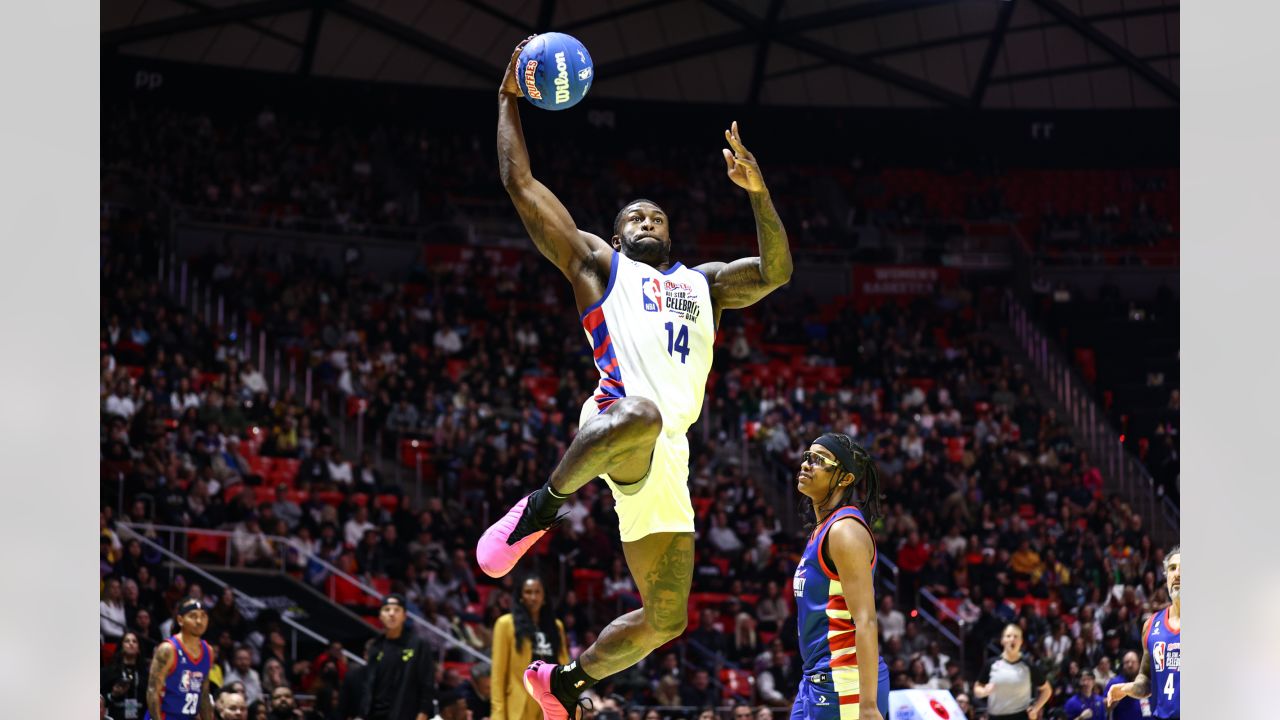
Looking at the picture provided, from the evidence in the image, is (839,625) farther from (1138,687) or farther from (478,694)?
(478,694)

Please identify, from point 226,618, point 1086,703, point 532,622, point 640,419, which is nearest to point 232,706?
point 532,622

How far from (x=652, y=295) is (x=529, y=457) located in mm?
12069

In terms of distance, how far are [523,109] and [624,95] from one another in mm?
2703

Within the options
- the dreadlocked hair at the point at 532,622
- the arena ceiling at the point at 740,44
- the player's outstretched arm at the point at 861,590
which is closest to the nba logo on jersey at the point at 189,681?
the dreadlocked hair at the point at 532,622

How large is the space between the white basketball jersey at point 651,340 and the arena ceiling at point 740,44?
18.2m

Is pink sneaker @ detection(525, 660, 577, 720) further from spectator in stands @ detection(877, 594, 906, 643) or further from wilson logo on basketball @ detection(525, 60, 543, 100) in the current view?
spectator in stands @ detection(877, 594, 906, 643)

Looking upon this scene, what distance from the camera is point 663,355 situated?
6.29 meters

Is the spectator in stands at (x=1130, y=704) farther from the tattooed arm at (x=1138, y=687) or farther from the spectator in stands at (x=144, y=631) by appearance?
the spectator in stands at (x=144, y=631)

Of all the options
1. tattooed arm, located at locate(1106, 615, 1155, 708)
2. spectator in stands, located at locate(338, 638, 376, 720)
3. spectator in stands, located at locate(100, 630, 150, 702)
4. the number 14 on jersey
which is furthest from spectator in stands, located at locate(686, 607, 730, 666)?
the number 14 on jersey

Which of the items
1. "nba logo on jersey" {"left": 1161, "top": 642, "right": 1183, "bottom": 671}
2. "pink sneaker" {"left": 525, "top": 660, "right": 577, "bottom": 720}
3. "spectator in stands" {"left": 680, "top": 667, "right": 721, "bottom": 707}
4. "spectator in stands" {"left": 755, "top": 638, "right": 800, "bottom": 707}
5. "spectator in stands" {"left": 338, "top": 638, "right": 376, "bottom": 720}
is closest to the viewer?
"pink sneaker" {"left": 525, "top": 660, "right": 577, "bottom": 720}

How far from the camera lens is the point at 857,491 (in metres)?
6.41

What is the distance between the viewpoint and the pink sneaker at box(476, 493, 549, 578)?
6320mm
